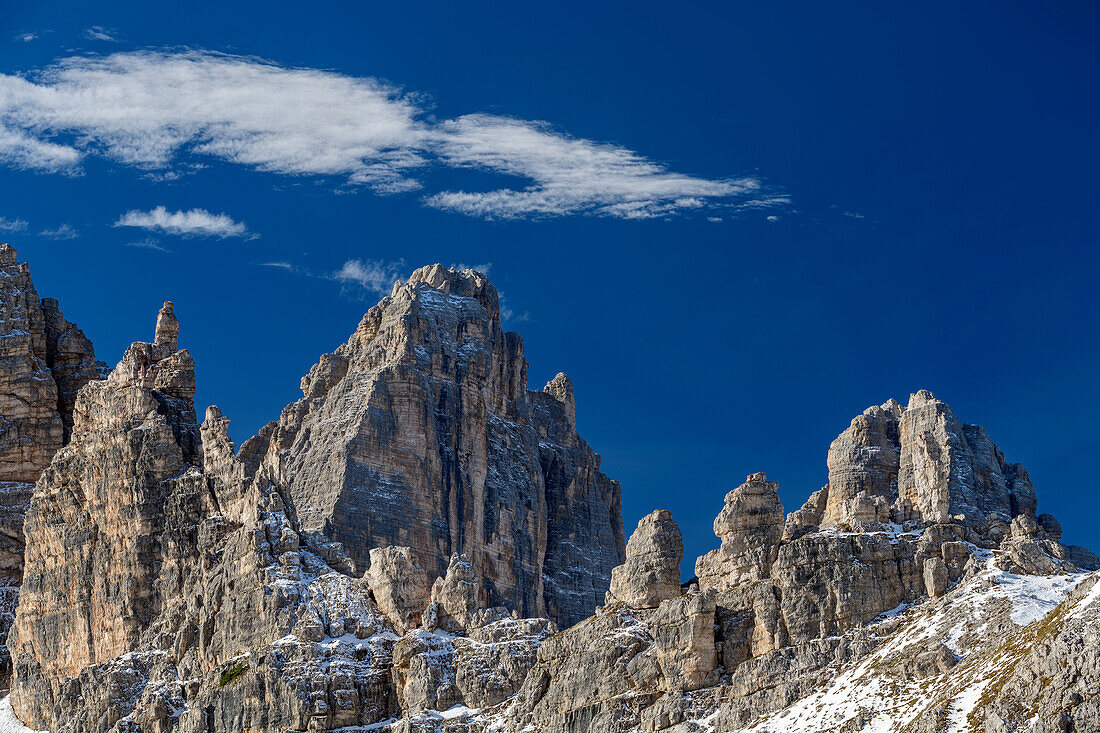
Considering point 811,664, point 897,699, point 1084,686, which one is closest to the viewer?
point 1084,686

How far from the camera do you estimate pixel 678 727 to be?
601 ft

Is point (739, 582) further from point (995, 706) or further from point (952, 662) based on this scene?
point (995, 706)

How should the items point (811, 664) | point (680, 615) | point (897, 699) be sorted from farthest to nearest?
point (680, 615) < point (811, 664) < point (897, 699)

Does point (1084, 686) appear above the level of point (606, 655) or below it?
below

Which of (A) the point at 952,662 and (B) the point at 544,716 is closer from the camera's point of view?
(A) the point at 952,662

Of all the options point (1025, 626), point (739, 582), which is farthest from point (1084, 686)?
point (739, 582)

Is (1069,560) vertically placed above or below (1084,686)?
above

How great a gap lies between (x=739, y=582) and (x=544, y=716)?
21.5 meters

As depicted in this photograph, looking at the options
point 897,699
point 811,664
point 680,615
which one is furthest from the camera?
point 680,615

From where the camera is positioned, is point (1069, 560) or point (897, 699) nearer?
point (897, 699)

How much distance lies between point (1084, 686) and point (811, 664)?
108 ft

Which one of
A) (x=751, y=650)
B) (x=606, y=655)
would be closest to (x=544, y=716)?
(x=606, y=655)

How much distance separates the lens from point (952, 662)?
170500mm

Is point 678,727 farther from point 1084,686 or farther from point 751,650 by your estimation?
point 1084,686
